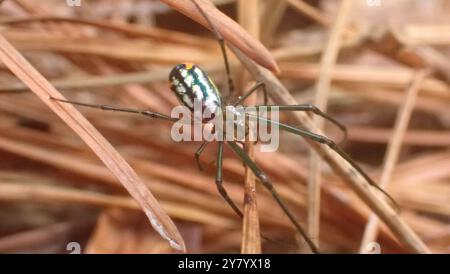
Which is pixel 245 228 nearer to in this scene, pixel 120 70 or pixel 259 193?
pixel 259 193

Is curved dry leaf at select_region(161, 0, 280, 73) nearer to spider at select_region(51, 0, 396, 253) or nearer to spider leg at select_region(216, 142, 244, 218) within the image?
spider at select_region(51, 0, 396, 253)

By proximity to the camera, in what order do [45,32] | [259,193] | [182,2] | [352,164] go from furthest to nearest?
1. [45,32]
2. [259,193]
3. [352,164]
4. [182,2]

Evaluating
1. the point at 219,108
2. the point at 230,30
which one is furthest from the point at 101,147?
the point at 219,108

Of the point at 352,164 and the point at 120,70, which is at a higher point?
the point at 120,70

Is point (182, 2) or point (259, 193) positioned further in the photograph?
point (259, 193)
